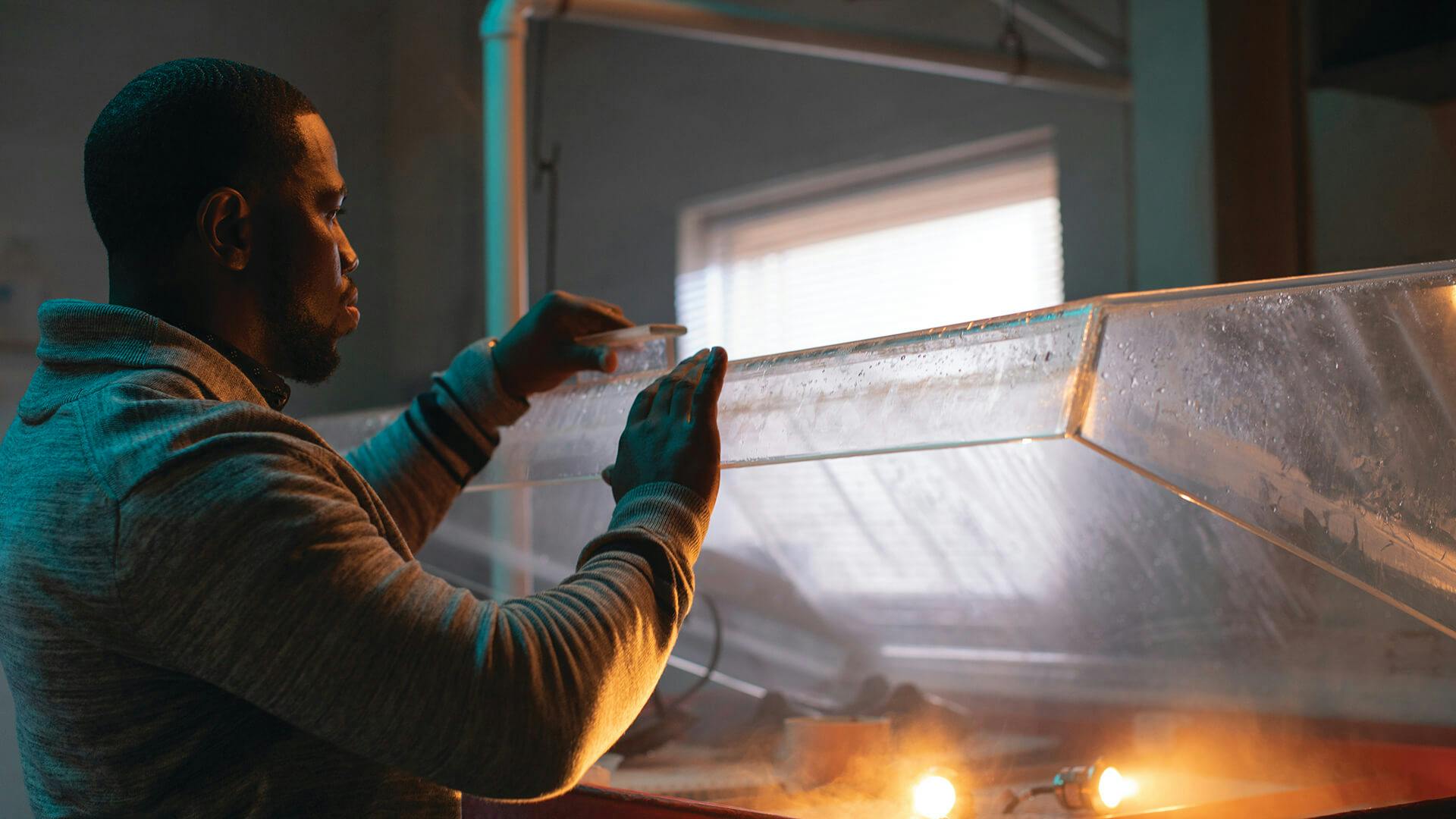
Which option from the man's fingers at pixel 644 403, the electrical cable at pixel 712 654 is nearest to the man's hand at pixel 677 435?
the man's fingers at pixel 644 403

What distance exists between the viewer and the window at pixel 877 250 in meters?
2.67

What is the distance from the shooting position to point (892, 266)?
2924 mm

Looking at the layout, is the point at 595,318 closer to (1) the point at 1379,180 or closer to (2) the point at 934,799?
(2) the point at 934,799

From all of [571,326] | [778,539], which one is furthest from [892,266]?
[571,326]

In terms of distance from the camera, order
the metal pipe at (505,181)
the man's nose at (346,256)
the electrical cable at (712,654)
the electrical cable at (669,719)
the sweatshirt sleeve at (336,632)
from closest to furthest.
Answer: the sweatshirt sleeve at (336,632)
the man's nose at (346,256)
the electrical cable at (669,719)
the metal pipe at (505,181)
the electrical cable at (712,654)

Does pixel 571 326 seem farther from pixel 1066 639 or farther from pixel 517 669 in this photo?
pixel 1066 639

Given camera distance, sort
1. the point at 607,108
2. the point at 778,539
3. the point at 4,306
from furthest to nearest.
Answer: the point at 607,108 < the point at 4,306 < the point at 778,539

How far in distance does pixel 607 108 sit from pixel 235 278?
2.75 m

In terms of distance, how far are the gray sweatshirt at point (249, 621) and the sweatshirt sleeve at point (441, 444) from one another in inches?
13.9

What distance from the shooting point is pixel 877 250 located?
296 cm

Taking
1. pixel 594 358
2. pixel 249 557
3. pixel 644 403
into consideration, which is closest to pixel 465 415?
pixel 594 358

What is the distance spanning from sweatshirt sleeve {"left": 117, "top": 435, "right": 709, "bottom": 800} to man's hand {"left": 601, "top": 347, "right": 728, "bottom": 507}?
14cm

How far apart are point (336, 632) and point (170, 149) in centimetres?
33

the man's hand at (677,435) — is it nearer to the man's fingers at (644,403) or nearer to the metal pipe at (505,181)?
the man's fingers at (644,403)
